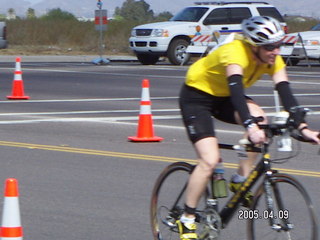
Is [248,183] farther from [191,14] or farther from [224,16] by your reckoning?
[191,14]

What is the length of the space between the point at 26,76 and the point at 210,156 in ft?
62.9

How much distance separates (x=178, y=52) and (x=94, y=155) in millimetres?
19738

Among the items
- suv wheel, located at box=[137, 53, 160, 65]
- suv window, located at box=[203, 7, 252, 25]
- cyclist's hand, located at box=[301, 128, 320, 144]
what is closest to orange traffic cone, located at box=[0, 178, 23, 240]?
cyclist's hand, located at box=[301, 128, 320, 144]

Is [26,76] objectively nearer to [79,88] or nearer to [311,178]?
[79,88]

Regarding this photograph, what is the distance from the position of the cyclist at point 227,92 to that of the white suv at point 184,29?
23872mm

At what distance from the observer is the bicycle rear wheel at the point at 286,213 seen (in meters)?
5.91

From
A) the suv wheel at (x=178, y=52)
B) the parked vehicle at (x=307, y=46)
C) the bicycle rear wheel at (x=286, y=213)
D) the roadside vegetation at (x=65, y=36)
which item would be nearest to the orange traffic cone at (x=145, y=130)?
the bicycle rear wheel at (x=286, y=213)

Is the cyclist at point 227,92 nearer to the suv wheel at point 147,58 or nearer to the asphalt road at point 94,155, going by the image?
the asphalt road at point 94,155

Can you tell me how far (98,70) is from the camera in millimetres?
28219

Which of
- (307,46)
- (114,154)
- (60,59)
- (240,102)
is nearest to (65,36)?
(60,59)

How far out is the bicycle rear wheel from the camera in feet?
19.4

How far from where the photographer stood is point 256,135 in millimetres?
5855

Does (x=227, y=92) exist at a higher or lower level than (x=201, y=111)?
higher

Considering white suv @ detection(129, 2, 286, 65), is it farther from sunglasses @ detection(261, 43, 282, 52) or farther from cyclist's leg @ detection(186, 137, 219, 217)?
sunglasses @ detection(261, 43, 282, 52)
